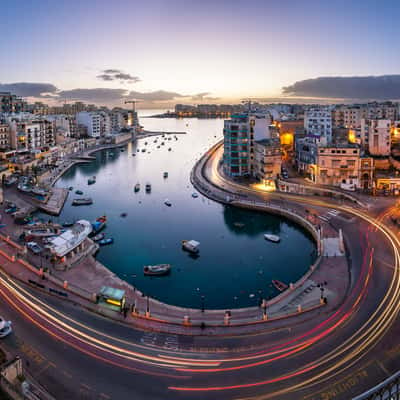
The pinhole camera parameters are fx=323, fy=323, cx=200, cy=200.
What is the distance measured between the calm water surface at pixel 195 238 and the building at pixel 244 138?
6.62 metres

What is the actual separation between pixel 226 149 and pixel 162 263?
77.9 feet

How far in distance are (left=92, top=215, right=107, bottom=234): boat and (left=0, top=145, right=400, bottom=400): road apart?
12352mm

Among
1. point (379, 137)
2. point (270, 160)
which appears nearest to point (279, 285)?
point (270, 160)

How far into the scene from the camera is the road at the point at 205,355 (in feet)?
32.4

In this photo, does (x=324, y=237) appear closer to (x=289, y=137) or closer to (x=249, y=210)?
(x=249, y=210)

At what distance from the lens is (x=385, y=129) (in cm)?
3881

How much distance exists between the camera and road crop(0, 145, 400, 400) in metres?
9.88

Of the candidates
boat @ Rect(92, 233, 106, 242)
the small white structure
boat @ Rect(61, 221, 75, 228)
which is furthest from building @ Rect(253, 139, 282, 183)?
the small white structure

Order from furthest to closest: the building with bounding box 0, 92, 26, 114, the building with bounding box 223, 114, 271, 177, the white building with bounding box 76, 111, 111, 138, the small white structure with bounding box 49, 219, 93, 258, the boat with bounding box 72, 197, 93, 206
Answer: the white building with bounding box 76, 111, 111, 138 → the building with bounding box 0, 92, 26, 114 → the building with bounding box 223, 114, 271, 177 → the boat with bounding box 72, 197, 93, 206 → the small white structure with bounding box 49, 219, 93, 258

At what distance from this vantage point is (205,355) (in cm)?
1141

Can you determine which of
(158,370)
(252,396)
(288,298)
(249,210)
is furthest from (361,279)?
(249,210)

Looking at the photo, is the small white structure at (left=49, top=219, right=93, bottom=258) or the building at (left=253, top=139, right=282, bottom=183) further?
the building at (left=253, top=139, right=282, bottom=183)

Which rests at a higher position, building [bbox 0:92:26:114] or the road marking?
building [bbox 0:92:26:114]

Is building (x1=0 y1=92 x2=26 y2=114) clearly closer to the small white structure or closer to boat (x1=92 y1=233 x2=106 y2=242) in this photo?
boat (x1=92 y1=233 x2=106 y2=242)
